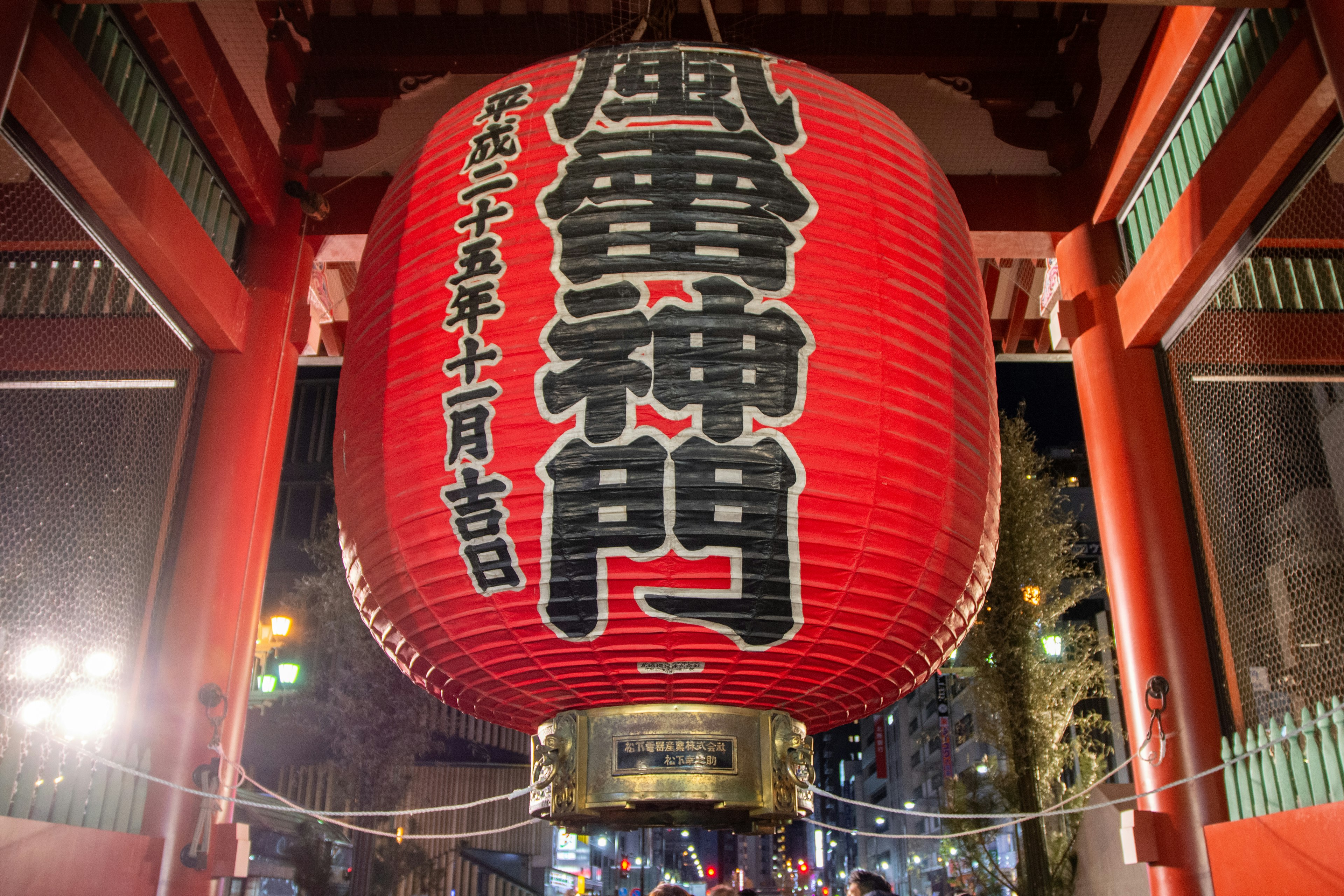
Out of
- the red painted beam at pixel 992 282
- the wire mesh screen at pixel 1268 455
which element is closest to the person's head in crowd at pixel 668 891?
the wire mesh screen at pixel 1268 455

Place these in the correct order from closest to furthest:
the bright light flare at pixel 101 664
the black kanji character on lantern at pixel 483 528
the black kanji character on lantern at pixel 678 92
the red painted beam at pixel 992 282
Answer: the black kanji character on lantern at pixel 483 528 → the black kanji character on lantern at pixel 678 92 → the bright light flare at pixel 101 664 → the red painted beam at pixel 992 282

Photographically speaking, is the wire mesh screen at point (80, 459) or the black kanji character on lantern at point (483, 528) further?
the wire mesh screen at point (80, 459)

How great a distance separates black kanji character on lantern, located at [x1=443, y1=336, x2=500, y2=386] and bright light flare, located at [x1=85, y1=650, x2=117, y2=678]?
402 cm

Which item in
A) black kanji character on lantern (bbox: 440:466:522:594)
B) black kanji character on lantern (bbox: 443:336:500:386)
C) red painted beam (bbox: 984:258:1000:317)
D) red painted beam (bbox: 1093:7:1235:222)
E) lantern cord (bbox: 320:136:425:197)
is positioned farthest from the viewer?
red painted beam (bbox: 984:258:1000:317)

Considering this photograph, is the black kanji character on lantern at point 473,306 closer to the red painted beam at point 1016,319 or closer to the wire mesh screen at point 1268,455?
the wire mesh screen at point 1268,455

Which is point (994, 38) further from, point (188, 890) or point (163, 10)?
point (188, 890)

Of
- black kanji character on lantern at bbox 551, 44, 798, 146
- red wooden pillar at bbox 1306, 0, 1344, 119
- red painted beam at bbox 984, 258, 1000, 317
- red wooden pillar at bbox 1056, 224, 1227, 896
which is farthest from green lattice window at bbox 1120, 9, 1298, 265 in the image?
black kanji character on lantern at bbox 551, 44, 798, 146

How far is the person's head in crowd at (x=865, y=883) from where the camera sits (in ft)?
12.8

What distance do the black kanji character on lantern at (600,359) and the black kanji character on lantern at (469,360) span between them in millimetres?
169

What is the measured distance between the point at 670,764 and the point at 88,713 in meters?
4.09

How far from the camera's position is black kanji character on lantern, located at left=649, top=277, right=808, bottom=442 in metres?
1.98

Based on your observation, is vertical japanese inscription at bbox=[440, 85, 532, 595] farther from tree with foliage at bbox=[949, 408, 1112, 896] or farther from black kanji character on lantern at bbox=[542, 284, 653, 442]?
tree with foliage at bbox=[949, 408, 1112, 896]

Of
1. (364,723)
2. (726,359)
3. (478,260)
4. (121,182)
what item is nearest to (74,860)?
(121,182)

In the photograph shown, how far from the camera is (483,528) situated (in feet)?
6.90
